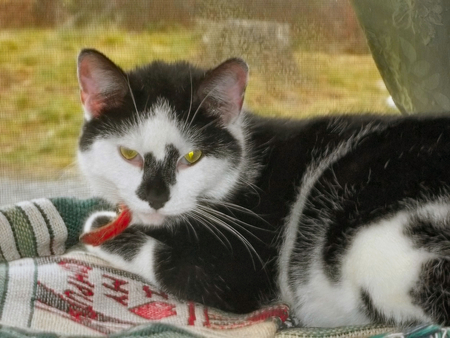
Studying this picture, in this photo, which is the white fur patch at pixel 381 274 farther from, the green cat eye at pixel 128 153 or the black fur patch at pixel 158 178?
the green cat eye at pixel 128 153

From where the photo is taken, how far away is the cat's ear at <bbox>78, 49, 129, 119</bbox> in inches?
49.6

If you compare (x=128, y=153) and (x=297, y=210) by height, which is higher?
→ (x=128, y=153)

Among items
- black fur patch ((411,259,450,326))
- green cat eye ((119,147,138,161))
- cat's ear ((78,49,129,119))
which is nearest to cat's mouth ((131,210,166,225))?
green cat eye ((119,147,138,161))

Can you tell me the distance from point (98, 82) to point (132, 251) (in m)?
0.41

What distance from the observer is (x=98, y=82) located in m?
1.30

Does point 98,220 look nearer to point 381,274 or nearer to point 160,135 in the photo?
point 160,135

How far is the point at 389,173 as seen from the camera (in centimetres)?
122

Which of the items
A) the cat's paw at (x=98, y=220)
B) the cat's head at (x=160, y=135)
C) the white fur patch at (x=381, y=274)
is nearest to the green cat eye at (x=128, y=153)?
the cat's head at (x=160, y=135)

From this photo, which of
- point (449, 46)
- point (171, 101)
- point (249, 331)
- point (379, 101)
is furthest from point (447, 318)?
point (379, 101)

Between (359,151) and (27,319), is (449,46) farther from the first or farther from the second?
(27,319)

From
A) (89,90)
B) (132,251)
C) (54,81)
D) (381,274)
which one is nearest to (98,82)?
(89,90)

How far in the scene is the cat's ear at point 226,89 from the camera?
129 cm

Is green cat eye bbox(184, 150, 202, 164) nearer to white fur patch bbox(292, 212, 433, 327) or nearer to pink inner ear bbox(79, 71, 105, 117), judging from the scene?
pink inner ear bbox(79, 71, 105, 117)

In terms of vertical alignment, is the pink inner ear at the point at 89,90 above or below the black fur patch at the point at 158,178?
above
